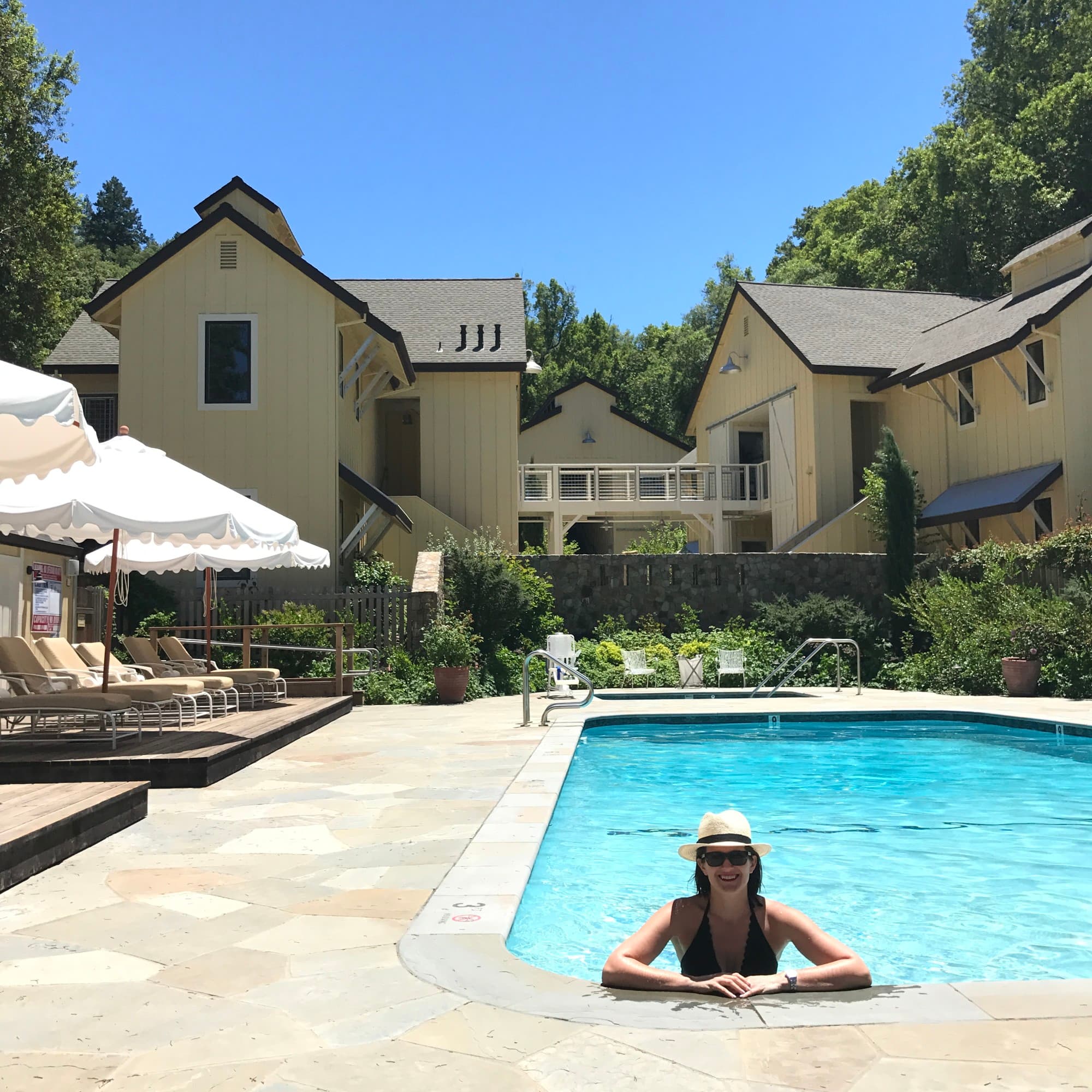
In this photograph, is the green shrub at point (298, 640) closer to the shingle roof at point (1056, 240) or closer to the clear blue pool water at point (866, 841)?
the clear blue pool water at point (866, 841)

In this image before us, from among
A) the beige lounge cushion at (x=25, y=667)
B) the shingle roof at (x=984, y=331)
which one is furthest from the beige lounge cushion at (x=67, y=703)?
the shingle roof at (x=984, y=331)

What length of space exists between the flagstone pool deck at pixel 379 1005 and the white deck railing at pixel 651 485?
19.9 meters

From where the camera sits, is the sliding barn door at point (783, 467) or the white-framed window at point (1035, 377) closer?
the white-framed window at point (1035, 377)

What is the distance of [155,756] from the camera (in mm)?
8305

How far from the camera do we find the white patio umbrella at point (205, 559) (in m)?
12.3

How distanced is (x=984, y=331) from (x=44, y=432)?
66.4 feet

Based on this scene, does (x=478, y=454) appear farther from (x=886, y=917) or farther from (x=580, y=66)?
(x=886, y=917)

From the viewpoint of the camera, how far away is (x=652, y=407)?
52312 mm

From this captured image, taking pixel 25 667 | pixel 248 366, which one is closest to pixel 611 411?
pixel 248 366

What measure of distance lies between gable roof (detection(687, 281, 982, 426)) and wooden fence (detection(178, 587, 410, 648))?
38.8ft

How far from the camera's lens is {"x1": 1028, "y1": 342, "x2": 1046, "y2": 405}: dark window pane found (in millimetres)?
20906

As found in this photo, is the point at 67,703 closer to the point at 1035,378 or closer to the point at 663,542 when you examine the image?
the point at 1035,378

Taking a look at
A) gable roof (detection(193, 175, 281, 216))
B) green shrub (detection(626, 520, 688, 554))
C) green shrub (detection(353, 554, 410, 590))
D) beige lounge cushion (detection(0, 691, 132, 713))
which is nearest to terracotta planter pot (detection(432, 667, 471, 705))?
green shrub (detection(353, 554, 410, 590))

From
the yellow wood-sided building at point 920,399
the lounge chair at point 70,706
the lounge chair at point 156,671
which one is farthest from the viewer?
the yellow wood-sided building at point 920,399
